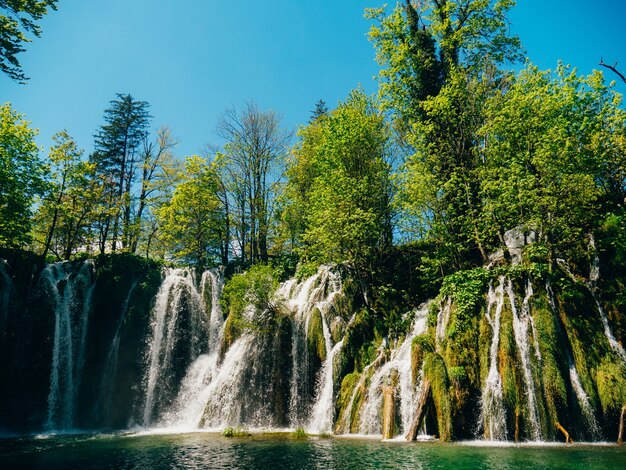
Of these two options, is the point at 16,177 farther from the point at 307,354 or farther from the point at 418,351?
the point at 418,351

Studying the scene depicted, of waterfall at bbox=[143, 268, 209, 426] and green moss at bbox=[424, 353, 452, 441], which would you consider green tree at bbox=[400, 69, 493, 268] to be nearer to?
green moss at bbox=[424, 353, 452, 441]

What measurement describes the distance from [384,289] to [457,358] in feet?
24.2

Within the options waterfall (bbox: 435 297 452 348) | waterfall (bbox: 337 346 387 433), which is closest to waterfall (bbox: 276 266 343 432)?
waterfall (bbox: 337 346 387 433)

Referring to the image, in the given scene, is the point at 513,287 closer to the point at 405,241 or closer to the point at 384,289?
the point at 384,289

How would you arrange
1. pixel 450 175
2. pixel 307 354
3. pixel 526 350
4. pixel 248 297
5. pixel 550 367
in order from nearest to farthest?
1. pixel 550 367
2. pixel 526 350
3. pixel 307 354
4. pixel 248 297
5. pixel 450 175

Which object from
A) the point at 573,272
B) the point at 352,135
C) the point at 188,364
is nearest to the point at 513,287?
the point at 573,272

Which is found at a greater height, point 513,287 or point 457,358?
point 513,287

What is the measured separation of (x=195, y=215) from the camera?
108ft

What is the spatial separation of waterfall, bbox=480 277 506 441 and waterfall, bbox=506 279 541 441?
A: 0.66 meters

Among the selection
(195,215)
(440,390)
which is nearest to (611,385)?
(440,390)

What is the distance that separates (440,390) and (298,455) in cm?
612

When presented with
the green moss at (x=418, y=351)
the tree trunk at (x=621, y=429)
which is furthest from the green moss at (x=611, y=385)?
the green moss at (x=418, y=351)

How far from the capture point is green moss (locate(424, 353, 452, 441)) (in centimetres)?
1521

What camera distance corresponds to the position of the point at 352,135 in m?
28.1
